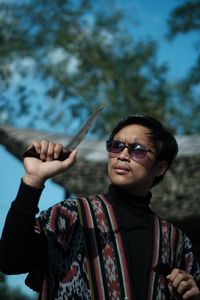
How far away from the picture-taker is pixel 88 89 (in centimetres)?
1972

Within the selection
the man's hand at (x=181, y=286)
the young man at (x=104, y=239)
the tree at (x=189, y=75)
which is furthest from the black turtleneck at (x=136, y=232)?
the tree at (x=189, y=75)

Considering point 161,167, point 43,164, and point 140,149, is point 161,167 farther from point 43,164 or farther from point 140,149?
point 43,164

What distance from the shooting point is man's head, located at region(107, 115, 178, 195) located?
92.2 inches

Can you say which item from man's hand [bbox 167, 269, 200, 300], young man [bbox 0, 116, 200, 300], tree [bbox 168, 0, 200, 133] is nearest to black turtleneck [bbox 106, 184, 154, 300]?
young man [bbox 0, 116, 200, 300]

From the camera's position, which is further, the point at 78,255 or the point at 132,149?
the point at 132,149

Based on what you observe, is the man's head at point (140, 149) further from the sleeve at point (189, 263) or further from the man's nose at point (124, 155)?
the sleeve at point (189, 263)

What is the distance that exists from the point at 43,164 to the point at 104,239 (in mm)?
441

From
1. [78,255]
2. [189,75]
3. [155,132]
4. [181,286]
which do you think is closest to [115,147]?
[155,132]

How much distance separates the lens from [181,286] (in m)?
2.09

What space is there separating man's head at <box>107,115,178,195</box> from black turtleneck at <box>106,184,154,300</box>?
7 cm

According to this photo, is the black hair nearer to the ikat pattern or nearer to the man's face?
the man's face

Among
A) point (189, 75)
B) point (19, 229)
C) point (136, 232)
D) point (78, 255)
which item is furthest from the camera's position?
point (189, 75)

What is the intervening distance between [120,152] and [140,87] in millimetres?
17377

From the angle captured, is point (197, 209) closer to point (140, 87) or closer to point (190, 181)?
point (190, 181)
